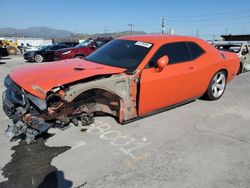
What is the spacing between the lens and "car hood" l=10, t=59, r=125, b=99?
11.3 feet

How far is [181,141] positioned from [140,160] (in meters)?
0.87

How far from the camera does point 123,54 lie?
468 cm

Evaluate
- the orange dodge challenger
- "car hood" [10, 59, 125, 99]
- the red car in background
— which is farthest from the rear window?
the red car in background

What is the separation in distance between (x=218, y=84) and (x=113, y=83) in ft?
10.7

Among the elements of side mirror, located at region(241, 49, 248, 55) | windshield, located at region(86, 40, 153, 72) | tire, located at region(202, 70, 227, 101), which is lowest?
tire, located at region(202, 70, 227, 101)

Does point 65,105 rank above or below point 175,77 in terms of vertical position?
below

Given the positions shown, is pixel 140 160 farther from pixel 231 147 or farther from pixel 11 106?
pixel 11 106

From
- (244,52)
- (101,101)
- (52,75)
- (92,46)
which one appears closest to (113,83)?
(101,101)

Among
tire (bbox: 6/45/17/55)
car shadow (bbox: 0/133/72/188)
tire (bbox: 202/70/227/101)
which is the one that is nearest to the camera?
car shadow (bbox: 0/133/72/188)

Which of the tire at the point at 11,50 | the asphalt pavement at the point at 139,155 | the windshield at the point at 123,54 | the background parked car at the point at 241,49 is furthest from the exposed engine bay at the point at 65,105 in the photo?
the tire at the point at 11,50

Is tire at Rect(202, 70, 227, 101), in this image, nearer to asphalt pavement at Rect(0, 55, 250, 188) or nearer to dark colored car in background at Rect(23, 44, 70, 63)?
asphalt pavement at Rect(0, 55, 250, 188)

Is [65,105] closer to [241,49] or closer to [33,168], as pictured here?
[33,168]

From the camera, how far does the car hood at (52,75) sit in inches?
135

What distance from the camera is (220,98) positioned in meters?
6.24
